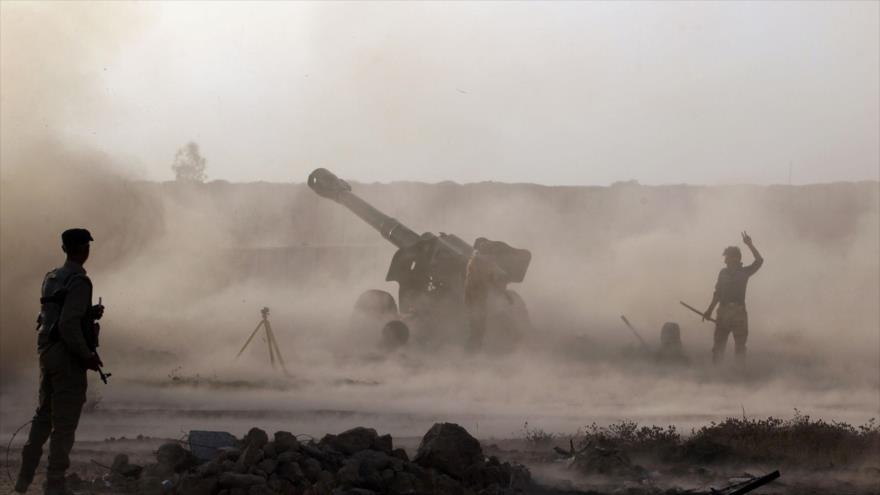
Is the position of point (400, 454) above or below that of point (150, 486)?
above

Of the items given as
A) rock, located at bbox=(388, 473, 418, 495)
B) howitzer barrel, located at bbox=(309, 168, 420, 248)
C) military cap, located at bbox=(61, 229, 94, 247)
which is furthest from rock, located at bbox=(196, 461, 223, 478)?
howitzer barrel, located at bbox=(309, 168, 420, 248)

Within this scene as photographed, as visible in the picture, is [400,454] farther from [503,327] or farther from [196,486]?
[503,327]

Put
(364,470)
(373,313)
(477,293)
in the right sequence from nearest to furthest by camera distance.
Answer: (364,470) → (477,293) → (373,313)

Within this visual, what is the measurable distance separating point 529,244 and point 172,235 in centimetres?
1803

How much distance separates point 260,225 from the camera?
56.2 m

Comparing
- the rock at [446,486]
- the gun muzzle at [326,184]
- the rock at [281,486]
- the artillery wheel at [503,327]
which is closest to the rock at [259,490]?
the rock at [281,486]

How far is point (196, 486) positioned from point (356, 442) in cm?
160

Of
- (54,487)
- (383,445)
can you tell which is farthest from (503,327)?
(54,487)

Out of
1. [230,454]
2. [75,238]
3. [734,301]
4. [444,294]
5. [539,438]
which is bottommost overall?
[230,454]

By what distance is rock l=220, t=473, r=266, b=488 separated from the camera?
9.19 meters

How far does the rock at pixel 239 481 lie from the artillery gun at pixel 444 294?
1135cm

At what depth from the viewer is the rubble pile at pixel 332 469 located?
9.29 metres

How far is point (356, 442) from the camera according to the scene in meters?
10.3

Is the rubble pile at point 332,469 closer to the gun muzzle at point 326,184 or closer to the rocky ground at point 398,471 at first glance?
the rocky ground at point 398,471
